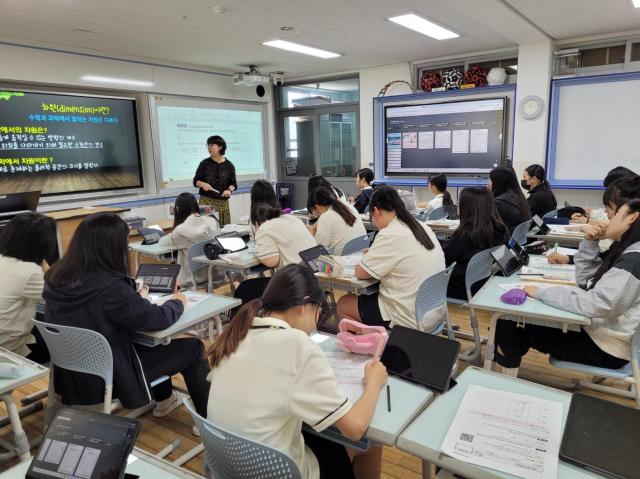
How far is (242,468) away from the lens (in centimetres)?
122

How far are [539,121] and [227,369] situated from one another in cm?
622

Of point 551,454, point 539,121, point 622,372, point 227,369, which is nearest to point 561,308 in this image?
point 622,372

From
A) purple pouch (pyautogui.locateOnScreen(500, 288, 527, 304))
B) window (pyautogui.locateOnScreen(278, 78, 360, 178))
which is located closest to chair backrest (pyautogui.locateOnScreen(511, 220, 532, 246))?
purple pouch (pyautogui.locateOnScreen(500, 288, 527, 304))

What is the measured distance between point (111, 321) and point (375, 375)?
4.02 ft

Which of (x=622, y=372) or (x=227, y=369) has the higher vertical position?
(x=227, y=369)

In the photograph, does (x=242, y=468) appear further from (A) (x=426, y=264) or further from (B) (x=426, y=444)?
(A) (x=426, y=264)

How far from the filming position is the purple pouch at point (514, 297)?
2266 mm

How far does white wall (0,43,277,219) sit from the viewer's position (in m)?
5.51

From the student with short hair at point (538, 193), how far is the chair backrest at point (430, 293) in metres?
2.63

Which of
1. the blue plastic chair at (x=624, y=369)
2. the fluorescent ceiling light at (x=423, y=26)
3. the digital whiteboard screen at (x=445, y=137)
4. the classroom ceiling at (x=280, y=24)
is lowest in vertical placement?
the blue plastic chair at (x=624, y=369)

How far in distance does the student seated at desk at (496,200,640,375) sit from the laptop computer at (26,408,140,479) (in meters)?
1.86

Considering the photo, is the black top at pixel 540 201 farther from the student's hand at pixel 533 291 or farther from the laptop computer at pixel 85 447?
the laptop computer at pixel 85 447

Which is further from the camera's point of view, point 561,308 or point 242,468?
point 561,308

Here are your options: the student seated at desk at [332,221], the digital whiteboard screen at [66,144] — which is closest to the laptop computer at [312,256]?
the student seated at desk at [332,221]
